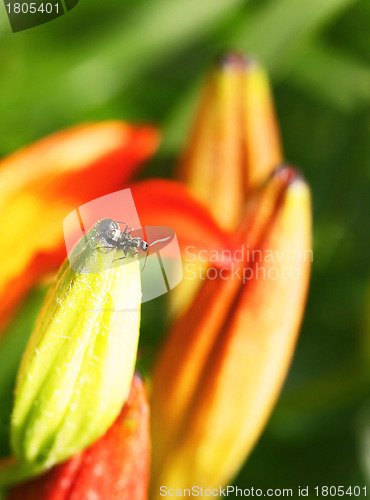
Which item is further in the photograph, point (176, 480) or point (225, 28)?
point (225, 28)

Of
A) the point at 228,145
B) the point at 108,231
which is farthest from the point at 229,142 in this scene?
the point at 108,231

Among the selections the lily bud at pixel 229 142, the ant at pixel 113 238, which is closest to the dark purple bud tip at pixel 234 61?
the lily bud at pixel 229 142

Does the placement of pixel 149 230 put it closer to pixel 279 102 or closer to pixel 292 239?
pixel 292 239

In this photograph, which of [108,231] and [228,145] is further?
[228,145]

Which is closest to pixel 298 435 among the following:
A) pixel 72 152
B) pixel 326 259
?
pixel 326 259

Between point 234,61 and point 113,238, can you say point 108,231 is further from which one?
point 234,61

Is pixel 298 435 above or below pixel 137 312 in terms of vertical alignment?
below

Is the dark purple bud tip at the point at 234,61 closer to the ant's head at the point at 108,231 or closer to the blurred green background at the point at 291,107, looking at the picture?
the blurred green background at the point at 291,107
